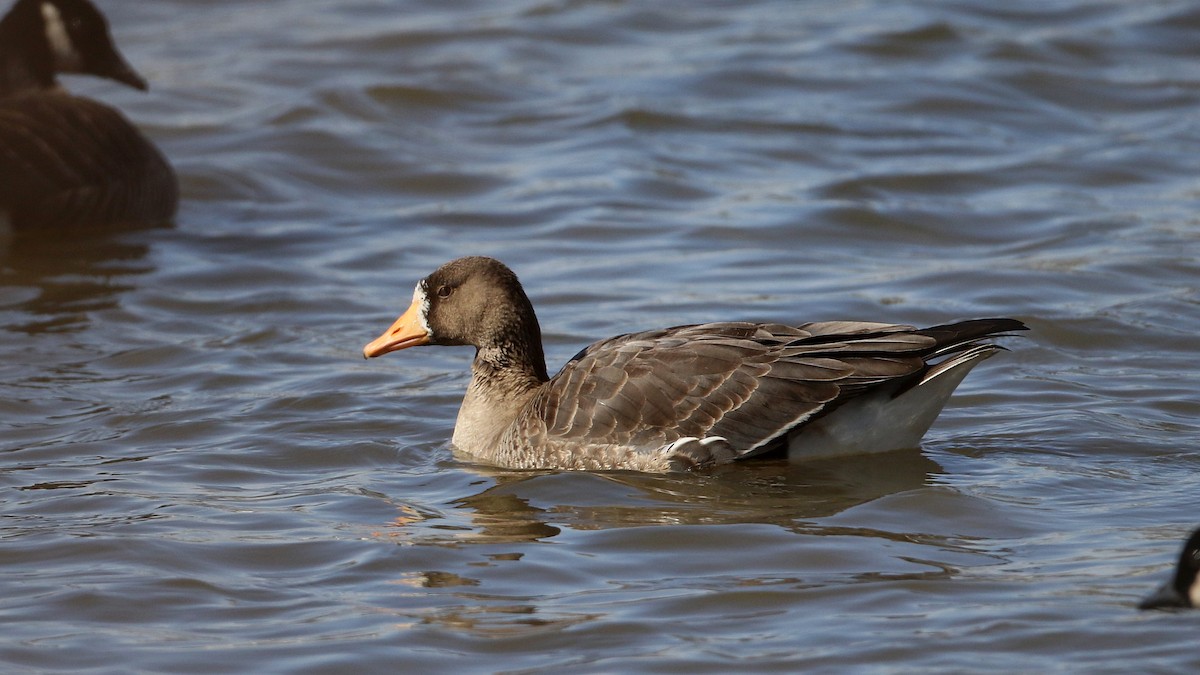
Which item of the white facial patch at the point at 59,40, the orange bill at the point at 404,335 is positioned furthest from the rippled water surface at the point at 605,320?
the white facial patch at the point at 59,40

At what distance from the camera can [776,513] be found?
7.42 meters

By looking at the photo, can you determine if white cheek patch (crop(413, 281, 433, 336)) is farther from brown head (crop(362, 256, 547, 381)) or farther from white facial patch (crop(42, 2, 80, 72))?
white facial patch (crop(42, 2, 80, 72))

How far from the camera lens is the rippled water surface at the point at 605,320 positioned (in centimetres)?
626

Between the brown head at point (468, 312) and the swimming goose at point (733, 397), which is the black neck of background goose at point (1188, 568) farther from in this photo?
the brown head at point (468, 312)

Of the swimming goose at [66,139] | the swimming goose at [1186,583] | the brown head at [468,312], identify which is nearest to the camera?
the swimming goose at [1186,583]

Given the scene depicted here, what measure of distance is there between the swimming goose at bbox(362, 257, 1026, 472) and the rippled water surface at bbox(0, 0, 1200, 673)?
0.19m

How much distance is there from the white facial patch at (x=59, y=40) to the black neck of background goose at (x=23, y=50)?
5cm

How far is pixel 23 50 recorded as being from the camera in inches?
535

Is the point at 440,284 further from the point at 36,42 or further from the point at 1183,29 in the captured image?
the point at 1183,29

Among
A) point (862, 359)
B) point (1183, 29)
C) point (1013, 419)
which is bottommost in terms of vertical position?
point (1013, 419)

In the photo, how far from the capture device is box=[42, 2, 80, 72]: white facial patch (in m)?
13.7

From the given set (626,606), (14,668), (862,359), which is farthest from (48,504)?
(862,359)

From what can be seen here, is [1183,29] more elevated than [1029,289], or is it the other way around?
[1183,29]

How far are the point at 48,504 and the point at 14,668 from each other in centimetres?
186
